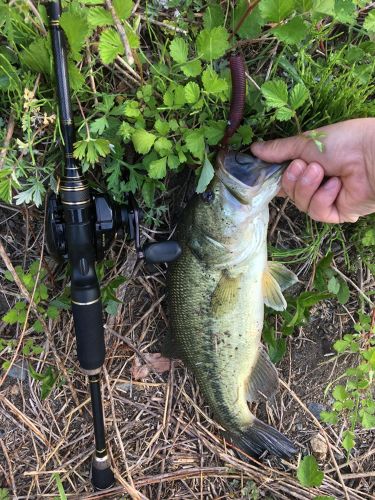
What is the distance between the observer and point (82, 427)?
2.62 meters

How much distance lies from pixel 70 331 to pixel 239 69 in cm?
169

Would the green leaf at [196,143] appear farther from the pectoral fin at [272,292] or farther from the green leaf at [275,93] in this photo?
the pectoral fin at [272,292]

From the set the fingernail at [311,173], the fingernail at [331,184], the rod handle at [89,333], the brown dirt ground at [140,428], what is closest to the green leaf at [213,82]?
the fingernail at [311,173]

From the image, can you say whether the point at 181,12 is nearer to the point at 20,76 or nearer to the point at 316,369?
the point at 20,76

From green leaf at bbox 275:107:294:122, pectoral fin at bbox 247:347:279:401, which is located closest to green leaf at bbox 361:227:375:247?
pectoral fin at bbox 247:347:279:401

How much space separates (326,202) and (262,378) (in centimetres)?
107

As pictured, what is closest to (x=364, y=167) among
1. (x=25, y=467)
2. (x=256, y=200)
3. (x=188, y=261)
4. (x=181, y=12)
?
(x=256, y=200)

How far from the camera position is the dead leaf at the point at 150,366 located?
2.63m

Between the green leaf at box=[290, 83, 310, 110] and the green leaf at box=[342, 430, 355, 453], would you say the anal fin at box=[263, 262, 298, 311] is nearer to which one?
the green leaf at box=[290, 83, 310, 110]

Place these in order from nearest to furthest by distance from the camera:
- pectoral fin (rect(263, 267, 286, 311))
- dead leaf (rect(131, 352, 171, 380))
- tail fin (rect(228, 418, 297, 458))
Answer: pectoral fin (rect(263, 267, 286, 311)) → tail fin (rect(228, 418, 297, 458)) → dead leaf (rect(131, 352, 171, 380))

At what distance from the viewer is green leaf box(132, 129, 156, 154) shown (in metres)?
1.86

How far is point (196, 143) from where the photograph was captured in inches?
74.4

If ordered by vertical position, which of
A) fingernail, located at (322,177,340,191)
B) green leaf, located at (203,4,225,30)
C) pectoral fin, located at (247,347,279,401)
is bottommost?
pectoral fin, located at (247,347,279,401)

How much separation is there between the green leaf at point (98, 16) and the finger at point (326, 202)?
45.4 inches
